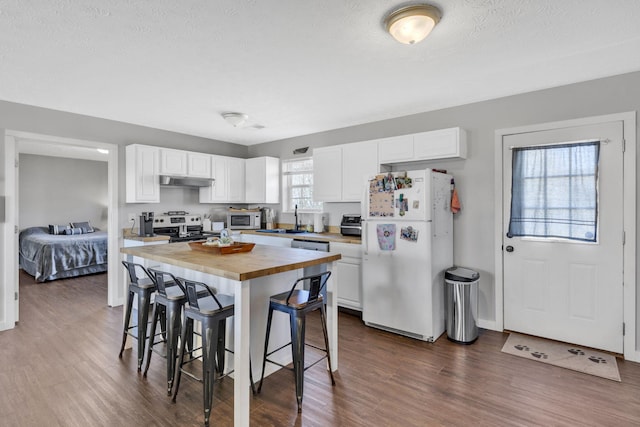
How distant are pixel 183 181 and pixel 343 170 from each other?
2.32m

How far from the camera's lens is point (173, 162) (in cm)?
469

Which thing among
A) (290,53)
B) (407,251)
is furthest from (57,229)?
(407,251)

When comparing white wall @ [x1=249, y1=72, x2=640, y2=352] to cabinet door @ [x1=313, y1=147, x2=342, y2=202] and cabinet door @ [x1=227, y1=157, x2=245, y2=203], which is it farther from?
cabinet door @ [x1=227, y1=157, x2=245, y2=203]

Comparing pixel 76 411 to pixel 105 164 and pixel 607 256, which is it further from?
pixel 105 164

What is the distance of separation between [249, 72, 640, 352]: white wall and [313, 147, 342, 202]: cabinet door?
0.97 m

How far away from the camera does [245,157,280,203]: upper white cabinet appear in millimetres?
5395

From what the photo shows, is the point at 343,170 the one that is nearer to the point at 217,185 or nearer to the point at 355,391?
the point at 217,185

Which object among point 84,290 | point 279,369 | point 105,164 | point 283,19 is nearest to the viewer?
point 283,19

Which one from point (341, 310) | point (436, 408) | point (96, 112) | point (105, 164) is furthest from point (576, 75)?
point (105, 164)

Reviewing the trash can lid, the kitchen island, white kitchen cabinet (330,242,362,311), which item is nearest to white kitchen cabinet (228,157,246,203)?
white kitchen cabinet (330,242,362,311)

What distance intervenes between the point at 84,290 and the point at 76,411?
3618 mm

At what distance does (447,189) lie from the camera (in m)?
3.51

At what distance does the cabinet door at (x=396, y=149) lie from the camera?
374 centimetres

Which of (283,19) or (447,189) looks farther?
(447,189)
